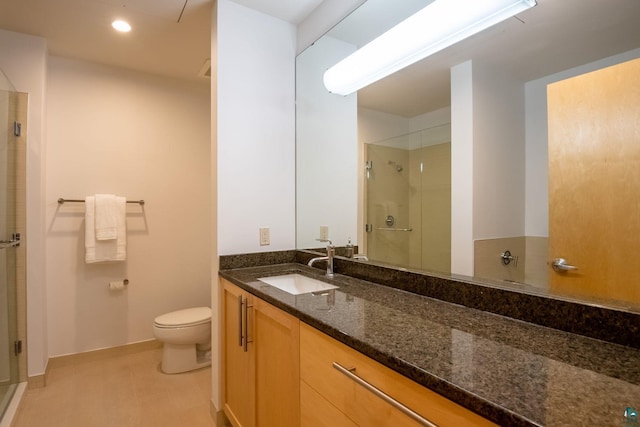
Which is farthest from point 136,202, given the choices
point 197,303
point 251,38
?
point 251,38

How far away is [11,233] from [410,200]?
8.14ft

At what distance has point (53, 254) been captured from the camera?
2.45 m

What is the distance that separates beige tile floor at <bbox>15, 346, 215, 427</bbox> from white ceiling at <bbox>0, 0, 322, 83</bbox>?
2.37 m

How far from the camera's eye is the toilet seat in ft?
7.47

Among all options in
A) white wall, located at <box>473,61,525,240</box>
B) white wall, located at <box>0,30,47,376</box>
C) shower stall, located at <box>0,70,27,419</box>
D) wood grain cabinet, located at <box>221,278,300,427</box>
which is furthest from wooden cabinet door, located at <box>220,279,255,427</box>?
white wall, located at <box>0,30,47,376</box>

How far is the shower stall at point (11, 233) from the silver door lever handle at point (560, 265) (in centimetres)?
277

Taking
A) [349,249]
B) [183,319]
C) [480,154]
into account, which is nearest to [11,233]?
[183,319]

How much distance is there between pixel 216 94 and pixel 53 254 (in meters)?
1.88

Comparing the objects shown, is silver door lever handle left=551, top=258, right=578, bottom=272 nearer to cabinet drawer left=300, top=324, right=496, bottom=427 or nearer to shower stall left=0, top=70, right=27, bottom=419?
cabinet drawer left=300, top=324, right=496, bottom=427

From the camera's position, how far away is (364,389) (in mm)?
800

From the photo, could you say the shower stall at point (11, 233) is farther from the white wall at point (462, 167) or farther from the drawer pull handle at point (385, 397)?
the white wall at point (462, 167)

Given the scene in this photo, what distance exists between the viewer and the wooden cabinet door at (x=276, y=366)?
3.65 feet

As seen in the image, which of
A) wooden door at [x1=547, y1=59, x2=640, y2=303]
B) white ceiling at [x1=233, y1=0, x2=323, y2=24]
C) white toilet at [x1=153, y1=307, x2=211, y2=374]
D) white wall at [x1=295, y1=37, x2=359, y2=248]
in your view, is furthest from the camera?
white toilet at [x1=153, y1=307, x2=211, y2=374]

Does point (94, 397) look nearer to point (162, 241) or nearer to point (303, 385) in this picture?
point (162, 241)
